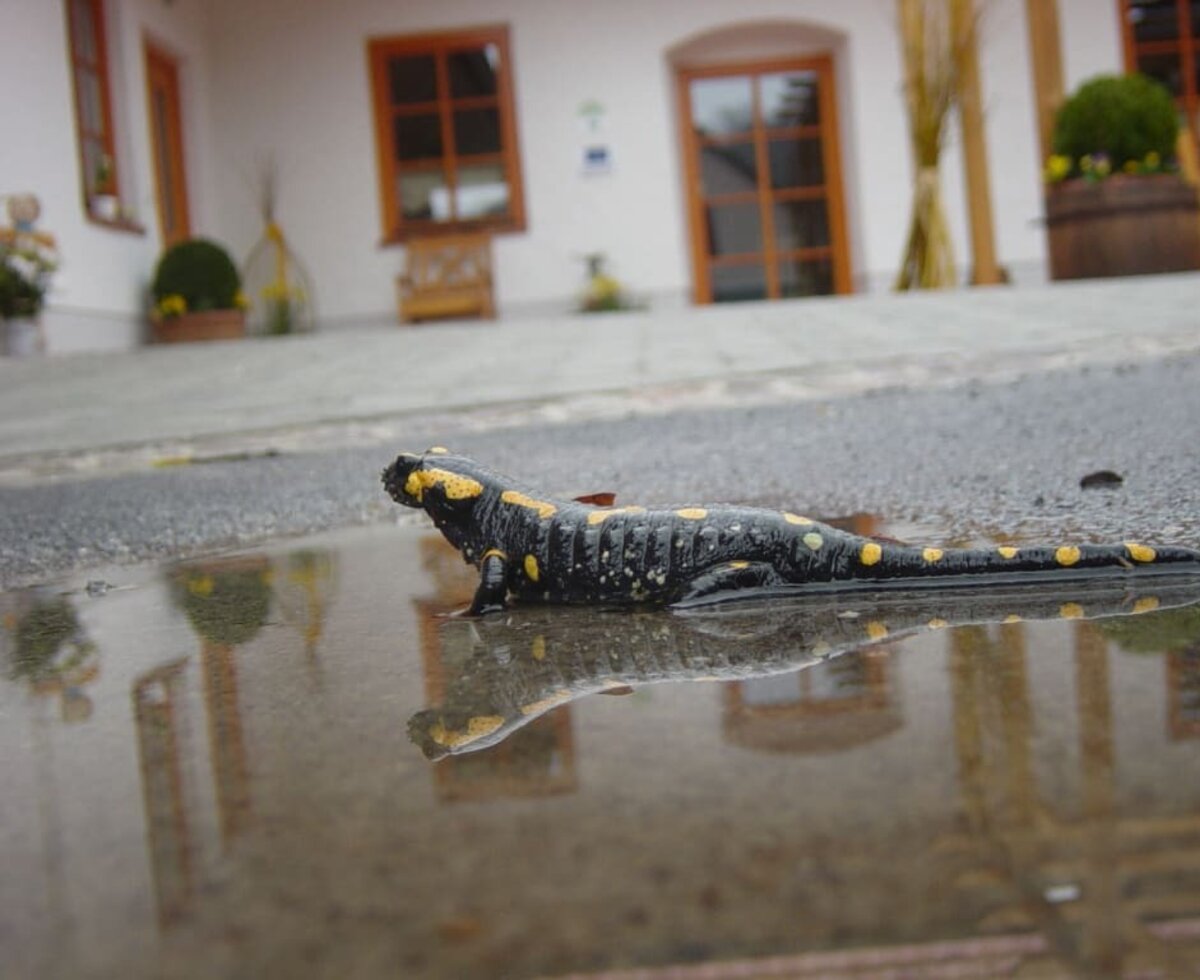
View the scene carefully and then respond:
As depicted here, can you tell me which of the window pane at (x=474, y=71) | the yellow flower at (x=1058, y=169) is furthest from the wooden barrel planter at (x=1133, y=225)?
the window pane at (x=474, y=71)

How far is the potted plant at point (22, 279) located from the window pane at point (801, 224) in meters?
7.76

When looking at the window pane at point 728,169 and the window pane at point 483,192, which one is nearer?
the window pane at point 483,192

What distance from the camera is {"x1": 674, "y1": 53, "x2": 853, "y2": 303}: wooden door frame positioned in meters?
14.4

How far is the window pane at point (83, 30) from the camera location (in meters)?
11.7

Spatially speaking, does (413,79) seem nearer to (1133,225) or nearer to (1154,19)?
(1133,225)

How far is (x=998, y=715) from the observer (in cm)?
125

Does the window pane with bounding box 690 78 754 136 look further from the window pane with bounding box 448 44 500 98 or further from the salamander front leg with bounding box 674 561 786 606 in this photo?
the salamander front leg with bounding box 674 561 786 606

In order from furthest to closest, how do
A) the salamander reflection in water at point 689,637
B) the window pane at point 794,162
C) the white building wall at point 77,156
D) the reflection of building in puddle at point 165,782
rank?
the window pane at point 794,162 → the white building wall at point 77,156 → the salamander reflection in water at point 689,637 → the reflection of building in puddle at point 165,782

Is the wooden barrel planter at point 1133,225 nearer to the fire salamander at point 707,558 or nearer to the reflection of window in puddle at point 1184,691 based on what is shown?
the fire salamander at point 707,558

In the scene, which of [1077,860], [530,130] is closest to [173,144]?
[530,130]

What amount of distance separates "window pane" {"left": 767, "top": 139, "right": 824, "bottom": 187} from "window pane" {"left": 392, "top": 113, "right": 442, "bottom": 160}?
363 cm

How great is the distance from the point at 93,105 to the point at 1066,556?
11944 mm

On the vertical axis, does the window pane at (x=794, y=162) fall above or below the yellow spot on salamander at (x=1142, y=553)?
above

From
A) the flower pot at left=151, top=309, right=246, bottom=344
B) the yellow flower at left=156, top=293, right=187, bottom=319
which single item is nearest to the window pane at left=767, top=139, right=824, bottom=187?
the flower pot at left=151, top=309, right=246, bottom=344
